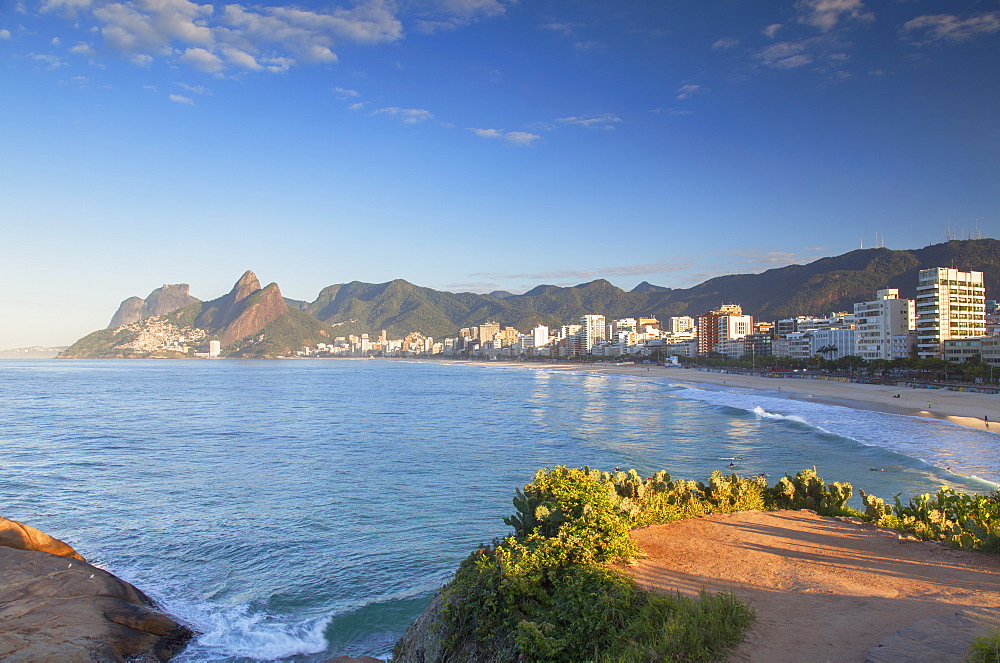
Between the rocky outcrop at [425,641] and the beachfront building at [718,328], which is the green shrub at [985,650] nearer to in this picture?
the rocky outcrop at [425,641]

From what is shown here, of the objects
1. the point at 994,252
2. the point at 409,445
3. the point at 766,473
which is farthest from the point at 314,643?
the point at 994,252

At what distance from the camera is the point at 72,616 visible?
992 cm

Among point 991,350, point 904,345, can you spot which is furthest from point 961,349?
point 904,345

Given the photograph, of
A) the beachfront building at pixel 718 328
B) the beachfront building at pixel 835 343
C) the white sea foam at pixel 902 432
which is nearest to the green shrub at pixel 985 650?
the white sea foam at pixel 902 432

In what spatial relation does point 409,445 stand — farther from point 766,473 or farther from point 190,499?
point 766,473

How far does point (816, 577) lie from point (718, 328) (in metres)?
168

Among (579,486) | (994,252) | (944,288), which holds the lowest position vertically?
(579,486)

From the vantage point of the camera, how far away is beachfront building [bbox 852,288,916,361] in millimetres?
90812

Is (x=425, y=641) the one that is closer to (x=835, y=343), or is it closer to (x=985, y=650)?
(x=985, y=650)

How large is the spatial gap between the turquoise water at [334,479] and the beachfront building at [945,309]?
4972 centimetres

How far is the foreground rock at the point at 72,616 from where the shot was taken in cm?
906

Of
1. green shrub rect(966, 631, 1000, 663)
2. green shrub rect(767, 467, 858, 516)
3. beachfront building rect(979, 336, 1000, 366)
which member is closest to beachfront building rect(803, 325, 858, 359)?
beachfront building rect(979, 336, 1000, 366)

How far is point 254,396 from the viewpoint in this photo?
65875 mm

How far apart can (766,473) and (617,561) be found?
1694cm
